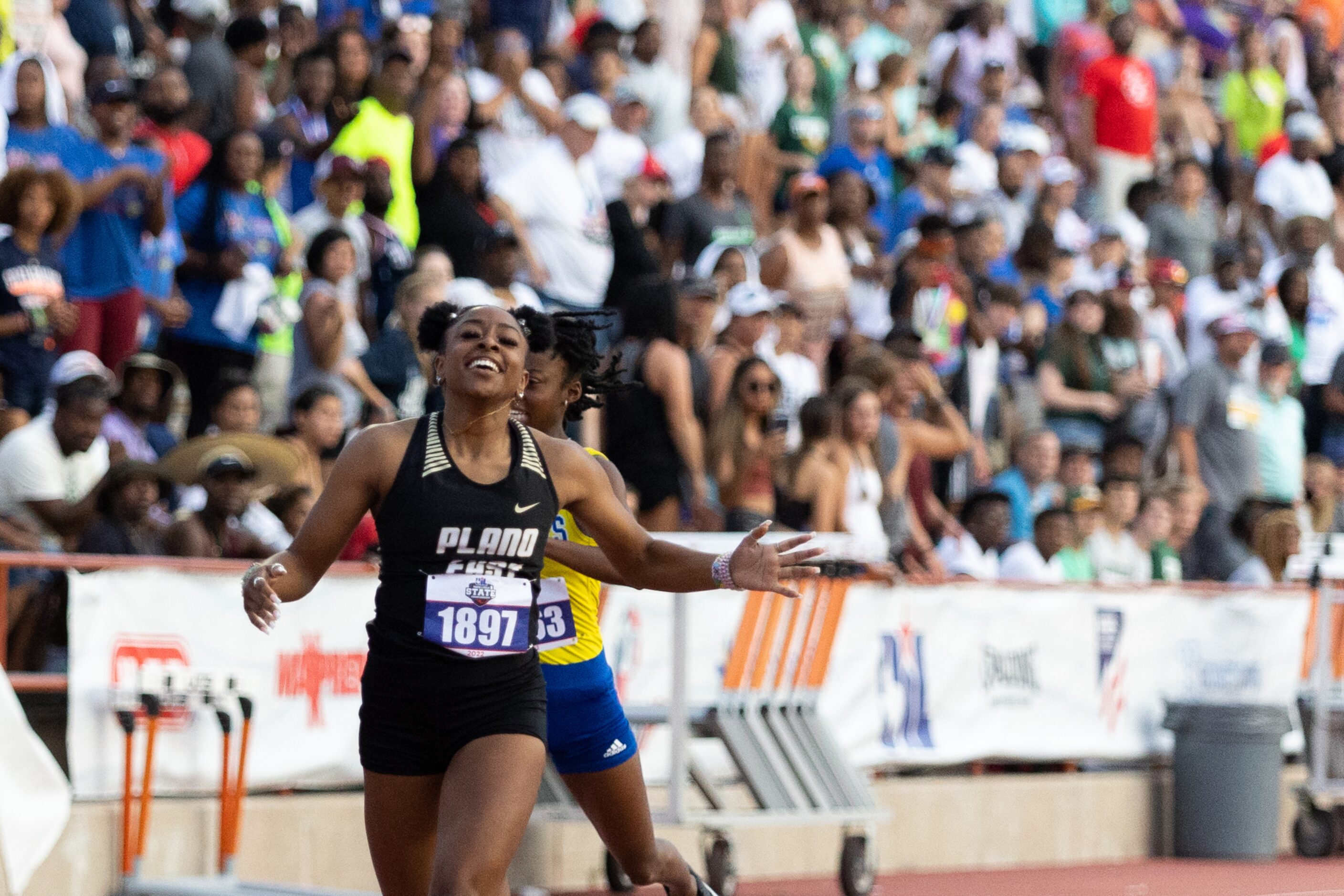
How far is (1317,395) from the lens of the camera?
17.9m

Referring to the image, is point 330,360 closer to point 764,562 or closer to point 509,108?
point 509,108

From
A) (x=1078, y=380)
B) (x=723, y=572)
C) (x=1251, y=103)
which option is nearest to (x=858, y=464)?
(x=1078, y=380)

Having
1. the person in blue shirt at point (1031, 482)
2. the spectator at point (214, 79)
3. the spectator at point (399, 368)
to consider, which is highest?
the spectator at point (214, 79)

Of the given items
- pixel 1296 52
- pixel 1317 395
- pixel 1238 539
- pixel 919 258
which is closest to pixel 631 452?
pixel 919 258

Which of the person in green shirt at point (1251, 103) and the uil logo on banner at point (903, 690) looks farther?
the person in green shirt at point (1251, 103)

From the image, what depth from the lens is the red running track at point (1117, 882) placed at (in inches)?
431

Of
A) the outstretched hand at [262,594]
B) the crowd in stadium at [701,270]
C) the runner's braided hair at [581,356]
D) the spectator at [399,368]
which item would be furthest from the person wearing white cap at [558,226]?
the outstretched hand at [262,594]

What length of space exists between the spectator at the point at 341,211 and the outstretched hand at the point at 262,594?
6839 millimetres

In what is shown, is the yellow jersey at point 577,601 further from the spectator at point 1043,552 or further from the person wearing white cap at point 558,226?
the person wearing white cap at point 558,226

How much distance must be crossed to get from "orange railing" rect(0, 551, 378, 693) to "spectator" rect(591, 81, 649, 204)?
6.22 metres

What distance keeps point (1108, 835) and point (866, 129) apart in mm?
6179

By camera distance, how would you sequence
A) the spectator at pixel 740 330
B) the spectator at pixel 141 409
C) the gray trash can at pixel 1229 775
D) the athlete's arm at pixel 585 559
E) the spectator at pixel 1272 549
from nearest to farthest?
the athlete's arm at pixel 585 559 → the spectator at pixel 141 409 → the spectator at pixel 740 330 → the gray trash can at pixel 1229 775 → the spectator at pixel 1272 549

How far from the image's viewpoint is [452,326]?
598 centimetres

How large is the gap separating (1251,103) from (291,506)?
14.3 meters
